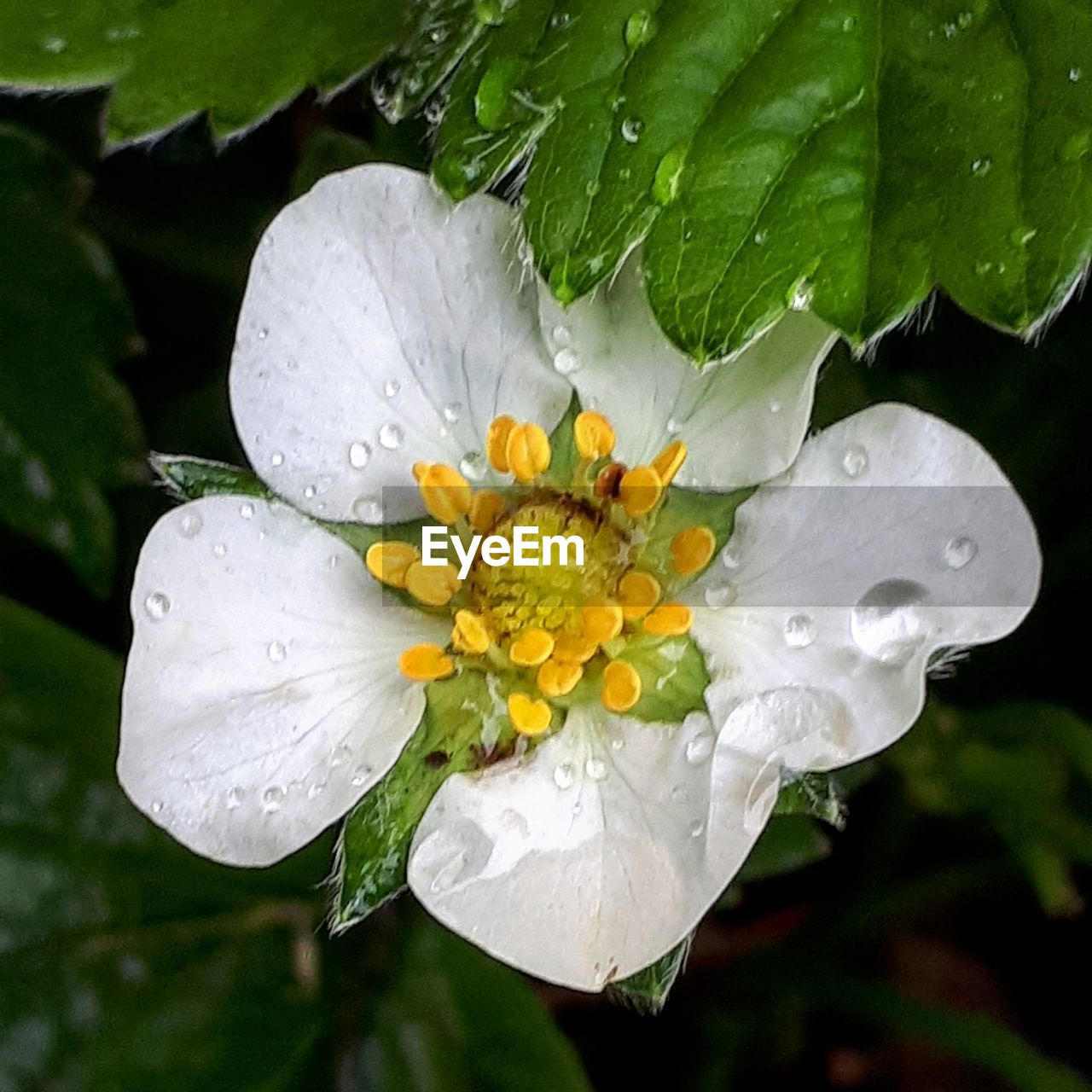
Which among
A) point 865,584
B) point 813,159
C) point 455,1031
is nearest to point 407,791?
point 865,584

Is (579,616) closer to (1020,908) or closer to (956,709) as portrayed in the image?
(956,709)

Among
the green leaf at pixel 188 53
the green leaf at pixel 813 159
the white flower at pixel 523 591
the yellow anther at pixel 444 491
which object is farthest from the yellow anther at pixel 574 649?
the green leaf at pixel 188 53

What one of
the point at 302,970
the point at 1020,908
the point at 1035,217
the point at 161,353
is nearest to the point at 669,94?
the point at 1035,217

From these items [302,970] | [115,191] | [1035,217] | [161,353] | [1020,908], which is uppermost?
[1035,217]

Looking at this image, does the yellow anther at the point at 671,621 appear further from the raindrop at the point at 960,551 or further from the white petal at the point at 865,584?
the raindrop at the point at 960,551

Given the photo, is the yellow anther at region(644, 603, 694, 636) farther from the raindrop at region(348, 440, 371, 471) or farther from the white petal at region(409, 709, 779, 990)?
the raindrop at region(348, 440, 371, 471)
